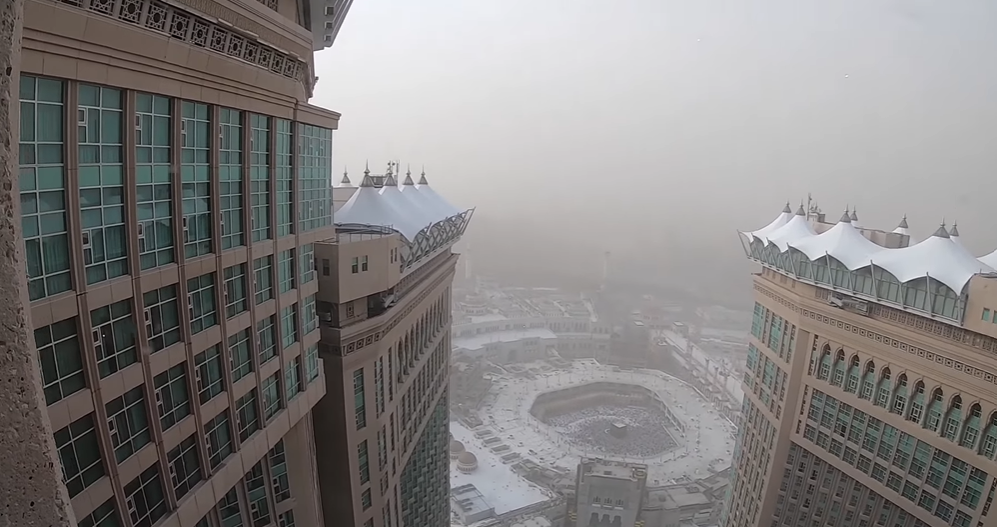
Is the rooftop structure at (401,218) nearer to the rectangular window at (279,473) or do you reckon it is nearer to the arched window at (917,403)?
the rectangular window at (279,473)

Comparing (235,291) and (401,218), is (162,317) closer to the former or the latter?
(235,291)

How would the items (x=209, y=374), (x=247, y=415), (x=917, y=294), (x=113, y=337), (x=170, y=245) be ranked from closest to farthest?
1. (x=113, y=337)
2. (x=170, y=245)
3. (x=209, y=374)
4. (x=247, y=415)
5. (x=917, y=294)

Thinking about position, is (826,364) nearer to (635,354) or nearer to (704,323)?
(635,354)

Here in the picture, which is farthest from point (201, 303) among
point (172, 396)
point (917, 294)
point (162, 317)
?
point (917, 294)

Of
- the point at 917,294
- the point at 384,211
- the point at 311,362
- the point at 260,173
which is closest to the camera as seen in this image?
the point at 260,173

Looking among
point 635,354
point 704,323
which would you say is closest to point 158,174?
point 635,354
